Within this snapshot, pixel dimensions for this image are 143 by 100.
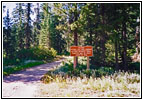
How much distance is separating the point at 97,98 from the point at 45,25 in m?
28.3

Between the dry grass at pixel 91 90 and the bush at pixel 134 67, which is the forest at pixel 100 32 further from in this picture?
the dry grass at pixel 91 90

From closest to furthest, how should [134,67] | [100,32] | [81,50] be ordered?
[81,50] → [100,32] → [134,67]

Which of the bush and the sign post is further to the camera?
the bush

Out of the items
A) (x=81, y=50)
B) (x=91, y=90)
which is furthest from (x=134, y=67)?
(x=91, y=90)

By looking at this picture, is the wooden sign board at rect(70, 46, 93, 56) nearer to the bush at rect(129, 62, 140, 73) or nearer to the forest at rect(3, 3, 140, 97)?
the forest at rect(3, 3, 140, 97)

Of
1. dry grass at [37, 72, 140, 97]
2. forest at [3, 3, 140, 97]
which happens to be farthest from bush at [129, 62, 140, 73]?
dry grass at [37, 72, 140, 97]

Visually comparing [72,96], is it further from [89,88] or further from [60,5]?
[60,5]

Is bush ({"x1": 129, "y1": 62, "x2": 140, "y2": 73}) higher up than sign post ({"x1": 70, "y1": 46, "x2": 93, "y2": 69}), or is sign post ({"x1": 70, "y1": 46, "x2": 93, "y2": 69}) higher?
sign post ({"x1": 70, "y1": 46, "x2": 93, "y2": 69})

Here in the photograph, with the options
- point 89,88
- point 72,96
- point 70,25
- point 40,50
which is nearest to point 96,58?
point 70,25

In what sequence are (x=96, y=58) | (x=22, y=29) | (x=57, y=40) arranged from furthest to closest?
(x=57, y=40) → (x=22, y=29) → (x=96, y=58)

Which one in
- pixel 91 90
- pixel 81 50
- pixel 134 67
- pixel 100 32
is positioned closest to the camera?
pixel 91 90

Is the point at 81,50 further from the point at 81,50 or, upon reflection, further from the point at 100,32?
the point at 100,32

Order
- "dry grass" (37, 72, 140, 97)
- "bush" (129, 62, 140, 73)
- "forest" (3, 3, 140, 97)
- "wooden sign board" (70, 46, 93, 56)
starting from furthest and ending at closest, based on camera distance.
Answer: "bush" (129, 62, 140, 73) → "forest" (3, 3, 140, 97) → "wooden sign board" (70, 46, 93, 56) → "dry grass" (37, 72, 140, 97)

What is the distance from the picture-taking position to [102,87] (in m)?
8.52
